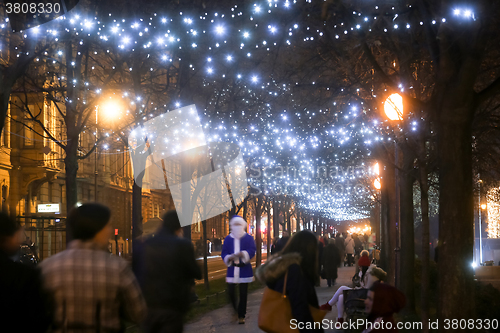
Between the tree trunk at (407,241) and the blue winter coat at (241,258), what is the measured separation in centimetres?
436

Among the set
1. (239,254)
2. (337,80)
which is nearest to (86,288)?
(239,254)

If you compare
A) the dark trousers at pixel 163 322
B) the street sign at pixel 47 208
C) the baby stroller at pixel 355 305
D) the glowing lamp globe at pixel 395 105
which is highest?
the glowing lamp globe at pixel 395 105

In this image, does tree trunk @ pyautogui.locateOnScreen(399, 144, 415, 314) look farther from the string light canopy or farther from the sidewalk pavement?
the sidewalk pavement

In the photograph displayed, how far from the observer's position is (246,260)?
10758 mm

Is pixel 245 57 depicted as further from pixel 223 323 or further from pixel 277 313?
pixel 277 313

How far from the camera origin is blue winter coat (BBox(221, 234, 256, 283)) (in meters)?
10.7

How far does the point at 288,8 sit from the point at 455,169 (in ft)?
17.6

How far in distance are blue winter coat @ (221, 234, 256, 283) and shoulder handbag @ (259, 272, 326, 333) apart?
6079mm

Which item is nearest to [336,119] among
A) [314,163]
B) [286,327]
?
[314,163]

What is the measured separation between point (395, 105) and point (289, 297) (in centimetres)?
687

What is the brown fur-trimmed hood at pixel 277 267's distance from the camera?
4648mm

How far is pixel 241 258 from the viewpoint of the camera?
10711 millimetres

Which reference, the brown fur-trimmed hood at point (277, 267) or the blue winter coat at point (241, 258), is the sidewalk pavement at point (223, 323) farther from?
the brown fur-trimmed hood at point (277, 267)

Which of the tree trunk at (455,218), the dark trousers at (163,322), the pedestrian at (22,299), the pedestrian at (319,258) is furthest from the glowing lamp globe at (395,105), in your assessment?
the pedestrian at (22,299)
